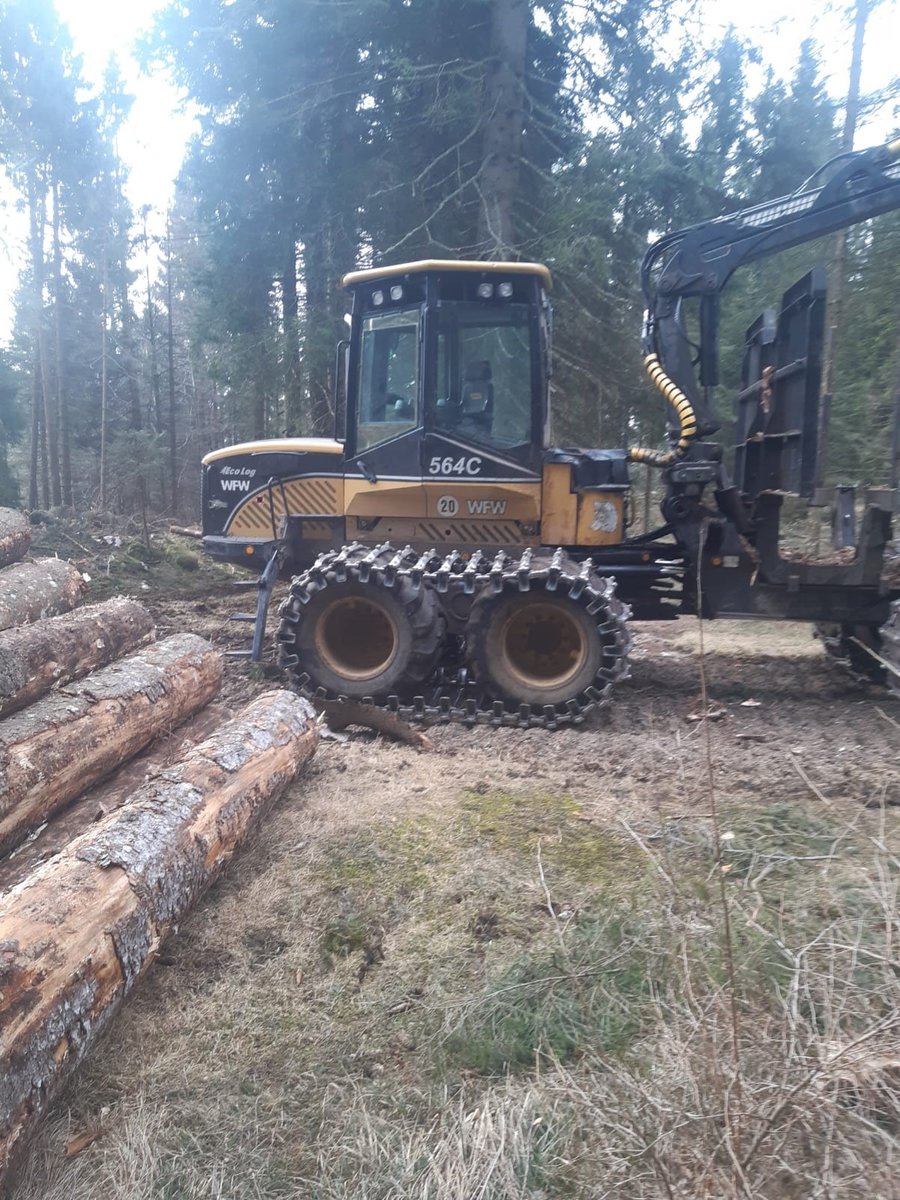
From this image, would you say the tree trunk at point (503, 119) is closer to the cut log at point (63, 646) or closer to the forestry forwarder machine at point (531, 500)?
the forestry forwarder machine at point (531, 500)

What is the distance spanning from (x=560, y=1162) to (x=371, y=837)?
6.34 ft

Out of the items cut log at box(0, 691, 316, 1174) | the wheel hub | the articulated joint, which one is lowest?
cut log at box(0, 691, 316, 1174)

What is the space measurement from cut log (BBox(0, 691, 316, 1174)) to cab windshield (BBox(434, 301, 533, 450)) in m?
3.21

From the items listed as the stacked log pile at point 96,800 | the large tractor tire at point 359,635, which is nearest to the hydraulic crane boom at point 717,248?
the large tractor tire at point 359,635

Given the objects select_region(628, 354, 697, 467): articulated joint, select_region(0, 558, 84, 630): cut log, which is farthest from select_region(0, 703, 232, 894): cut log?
select_region(628, 354, 697, 467): articulated joint

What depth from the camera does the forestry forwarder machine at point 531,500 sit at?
5.98 m

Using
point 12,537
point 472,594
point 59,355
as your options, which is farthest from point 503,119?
point 59,355

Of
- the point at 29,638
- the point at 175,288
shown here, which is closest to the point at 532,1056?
the point at 29,638

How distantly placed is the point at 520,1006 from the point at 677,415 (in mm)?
4891

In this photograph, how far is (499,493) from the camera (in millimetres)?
6508

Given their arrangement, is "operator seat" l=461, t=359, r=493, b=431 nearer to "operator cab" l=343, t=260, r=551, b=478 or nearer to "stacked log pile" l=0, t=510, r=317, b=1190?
"operator cab" l=343, t=260, r=551, b=478

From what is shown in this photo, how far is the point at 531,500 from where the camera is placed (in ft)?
21.3

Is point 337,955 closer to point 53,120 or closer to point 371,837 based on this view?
point 371,837

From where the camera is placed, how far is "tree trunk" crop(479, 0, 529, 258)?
12.3 meters
